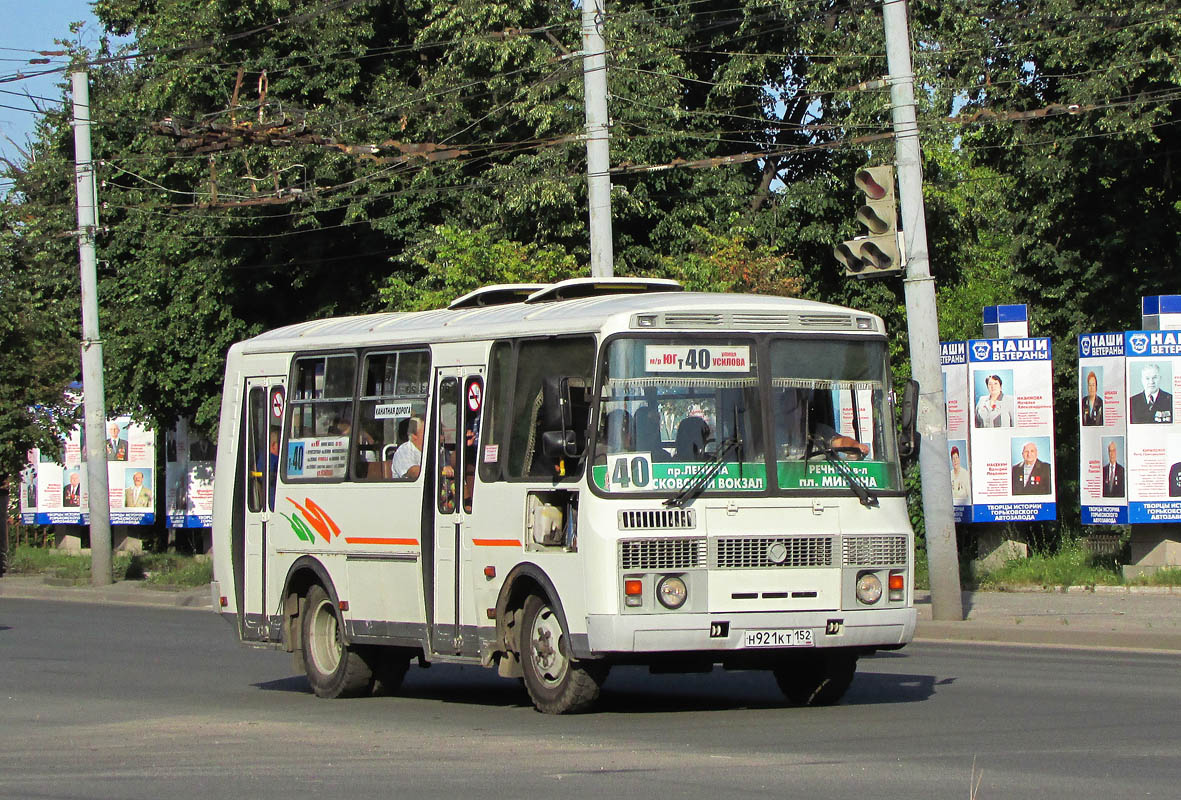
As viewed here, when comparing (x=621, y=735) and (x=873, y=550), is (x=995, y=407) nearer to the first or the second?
(x=873, y=550)

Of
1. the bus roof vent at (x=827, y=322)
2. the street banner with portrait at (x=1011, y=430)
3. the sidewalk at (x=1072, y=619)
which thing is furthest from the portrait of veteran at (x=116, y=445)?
the bus roof vent at (x=827, y=322)

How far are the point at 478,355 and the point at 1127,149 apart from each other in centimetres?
2057

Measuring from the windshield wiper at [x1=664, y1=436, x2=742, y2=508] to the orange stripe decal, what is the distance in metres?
2.67

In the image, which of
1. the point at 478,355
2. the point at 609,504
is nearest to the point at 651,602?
the point at 609,504

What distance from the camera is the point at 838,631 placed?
12.0 metres

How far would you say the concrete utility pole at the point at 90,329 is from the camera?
1284 inches

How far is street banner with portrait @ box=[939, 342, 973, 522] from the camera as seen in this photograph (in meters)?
24.9

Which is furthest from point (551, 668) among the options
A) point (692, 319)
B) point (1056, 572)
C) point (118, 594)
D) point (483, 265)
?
point (118, 594)

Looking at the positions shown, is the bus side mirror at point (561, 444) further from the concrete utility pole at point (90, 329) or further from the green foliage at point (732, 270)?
the concrete utility pole at point (90, 329)

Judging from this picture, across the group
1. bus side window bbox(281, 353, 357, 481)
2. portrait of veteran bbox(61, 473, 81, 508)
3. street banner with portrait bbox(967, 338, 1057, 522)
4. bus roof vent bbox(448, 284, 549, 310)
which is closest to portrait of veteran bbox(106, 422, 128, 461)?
portrait of veteran bbox(61, 473, 81, 508)

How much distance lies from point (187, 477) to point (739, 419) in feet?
112

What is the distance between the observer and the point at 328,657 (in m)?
14.8

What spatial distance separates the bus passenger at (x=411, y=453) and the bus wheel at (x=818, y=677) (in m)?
3.13

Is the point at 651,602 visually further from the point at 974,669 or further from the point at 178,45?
the point at 178,45
